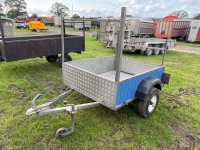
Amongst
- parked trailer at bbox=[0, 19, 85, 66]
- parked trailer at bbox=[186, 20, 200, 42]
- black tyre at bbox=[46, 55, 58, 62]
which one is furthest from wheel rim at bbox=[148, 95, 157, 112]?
parked trailer at bbox=[186, 20, 200, 42]

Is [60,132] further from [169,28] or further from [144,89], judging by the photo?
[169,28]

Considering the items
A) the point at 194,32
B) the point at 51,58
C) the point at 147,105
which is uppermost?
the point at 194,32

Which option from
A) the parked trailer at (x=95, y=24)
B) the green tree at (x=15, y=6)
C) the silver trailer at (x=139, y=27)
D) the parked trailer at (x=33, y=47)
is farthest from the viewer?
the green tree at (x=15, y=6)

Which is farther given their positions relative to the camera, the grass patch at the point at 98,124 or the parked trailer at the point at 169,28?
the parked trailer at the point at 169,28

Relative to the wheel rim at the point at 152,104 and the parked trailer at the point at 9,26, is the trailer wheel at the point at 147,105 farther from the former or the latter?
the parked trailer at the point at 9,26

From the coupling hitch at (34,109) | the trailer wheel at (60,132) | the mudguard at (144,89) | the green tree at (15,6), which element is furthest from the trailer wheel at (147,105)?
the green tree at (15,6)

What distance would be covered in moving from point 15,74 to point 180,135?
236 inches

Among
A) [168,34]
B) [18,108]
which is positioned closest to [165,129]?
[18,108]

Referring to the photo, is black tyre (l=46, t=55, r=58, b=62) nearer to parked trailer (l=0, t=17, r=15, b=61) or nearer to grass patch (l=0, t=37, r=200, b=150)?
parked trailer (l=0, t=17, r=15, b=61)

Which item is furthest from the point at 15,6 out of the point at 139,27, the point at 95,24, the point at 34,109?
the point at 34,109

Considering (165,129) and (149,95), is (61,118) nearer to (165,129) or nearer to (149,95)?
(149,95)

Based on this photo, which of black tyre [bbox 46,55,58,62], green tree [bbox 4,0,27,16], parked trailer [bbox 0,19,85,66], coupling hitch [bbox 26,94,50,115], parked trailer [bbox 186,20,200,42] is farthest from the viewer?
green tree [bbox 4,0,27,16]

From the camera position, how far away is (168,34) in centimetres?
1867

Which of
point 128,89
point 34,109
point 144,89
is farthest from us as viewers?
point 144,89
